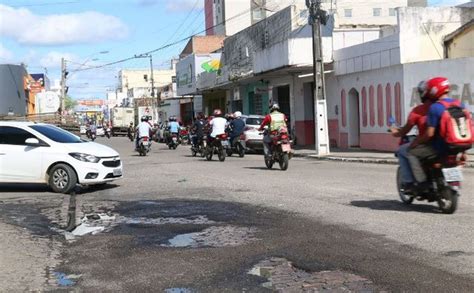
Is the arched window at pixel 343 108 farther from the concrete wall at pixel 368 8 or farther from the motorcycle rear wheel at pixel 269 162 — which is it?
the concrete wall at pixel 368 8

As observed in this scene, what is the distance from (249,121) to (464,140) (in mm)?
18421

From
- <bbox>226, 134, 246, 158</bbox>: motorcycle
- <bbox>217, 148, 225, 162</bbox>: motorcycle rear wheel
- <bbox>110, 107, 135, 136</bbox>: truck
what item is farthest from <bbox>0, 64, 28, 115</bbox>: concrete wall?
<bbox>217, 148, 225, 162</bbox>: motorcycle rear wheel

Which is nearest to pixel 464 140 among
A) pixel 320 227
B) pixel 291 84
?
pixel 320 227

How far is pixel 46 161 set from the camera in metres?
13.0

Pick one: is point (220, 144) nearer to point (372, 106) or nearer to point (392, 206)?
point (372, 106)

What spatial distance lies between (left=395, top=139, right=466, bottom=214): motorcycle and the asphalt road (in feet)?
0.88

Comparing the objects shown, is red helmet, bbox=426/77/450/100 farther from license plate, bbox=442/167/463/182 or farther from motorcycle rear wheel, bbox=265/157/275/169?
motorcycle rear wheel, bbox=265/157/275/169

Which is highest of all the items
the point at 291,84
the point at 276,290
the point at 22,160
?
the point at 291,84

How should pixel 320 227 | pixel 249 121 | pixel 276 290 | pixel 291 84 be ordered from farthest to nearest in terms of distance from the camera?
pixel 291 84 → pixel 249 121 → pixel 320 227 → pixel 276 290

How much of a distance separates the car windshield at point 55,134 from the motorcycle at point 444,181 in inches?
307

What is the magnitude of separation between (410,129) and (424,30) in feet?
49.8

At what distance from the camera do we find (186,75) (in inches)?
2192

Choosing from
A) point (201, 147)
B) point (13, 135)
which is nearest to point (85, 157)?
point (13, 135)

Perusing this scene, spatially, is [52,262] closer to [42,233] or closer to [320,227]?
[42,233]
